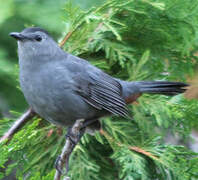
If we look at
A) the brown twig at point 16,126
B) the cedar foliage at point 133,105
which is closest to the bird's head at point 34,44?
the cedar foliage at point 133,105

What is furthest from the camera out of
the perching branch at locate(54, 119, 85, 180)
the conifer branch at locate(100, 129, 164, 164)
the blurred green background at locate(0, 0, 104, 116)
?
the blurred green background at locate(0, 0, 104, 116)

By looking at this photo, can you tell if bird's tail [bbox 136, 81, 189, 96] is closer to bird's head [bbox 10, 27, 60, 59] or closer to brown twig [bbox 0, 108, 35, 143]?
bird's head [bbox 10, 27, 60, 59]

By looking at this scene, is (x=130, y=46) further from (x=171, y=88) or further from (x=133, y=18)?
(x=171, y=88)

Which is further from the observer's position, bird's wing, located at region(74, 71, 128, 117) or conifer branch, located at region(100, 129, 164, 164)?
bird's wing, located at region(74, 71, 128, 117)

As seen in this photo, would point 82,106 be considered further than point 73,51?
No

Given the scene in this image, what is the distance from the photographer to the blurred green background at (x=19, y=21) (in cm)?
328

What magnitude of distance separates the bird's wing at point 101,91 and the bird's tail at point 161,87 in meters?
0.16

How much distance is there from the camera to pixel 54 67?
103 inches

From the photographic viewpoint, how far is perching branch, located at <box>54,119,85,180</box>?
215 centimetres

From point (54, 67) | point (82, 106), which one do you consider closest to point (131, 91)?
point (82, 106)

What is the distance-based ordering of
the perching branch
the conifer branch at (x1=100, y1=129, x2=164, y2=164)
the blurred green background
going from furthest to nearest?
the blurred green background < the conifer branch at (x1=100, y1=129, x2=164, y2=164) < the perching branch

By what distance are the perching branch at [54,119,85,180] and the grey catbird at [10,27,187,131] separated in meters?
0.08

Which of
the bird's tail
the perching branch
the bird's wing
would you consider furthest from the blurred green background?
the bird's tail

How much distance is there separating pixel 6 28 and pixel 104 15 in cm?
126
